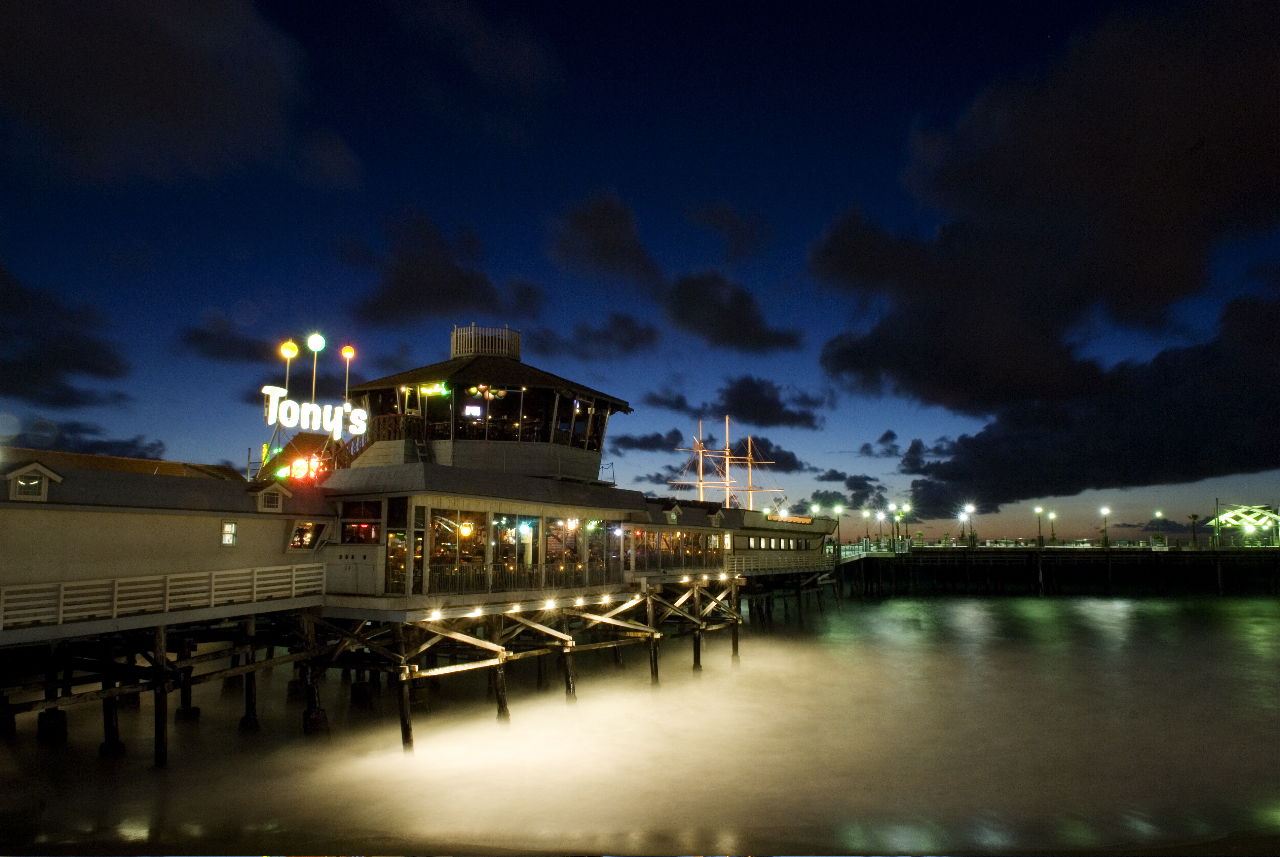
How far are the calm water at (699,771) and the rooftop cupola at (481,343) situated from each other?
1340 centimetres

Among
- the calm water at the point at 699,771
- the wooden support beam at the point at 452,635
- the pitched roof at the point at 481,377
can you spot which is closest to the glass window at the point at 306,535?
the wooden support beam at the point at 452,635

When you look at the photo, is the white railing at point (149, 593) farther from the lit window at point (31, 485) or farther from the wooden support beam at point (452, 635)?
the wooden support beam at point (452, 635)

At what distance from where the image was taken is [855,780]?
19.3 metres

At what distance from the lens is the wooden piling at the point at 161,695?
1798cm

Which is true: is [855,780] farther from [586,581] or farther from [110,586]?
[110,586]

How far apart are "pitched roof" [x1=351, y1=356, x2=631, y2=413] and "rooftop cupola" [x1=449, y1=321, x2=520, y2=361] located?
1.27ft

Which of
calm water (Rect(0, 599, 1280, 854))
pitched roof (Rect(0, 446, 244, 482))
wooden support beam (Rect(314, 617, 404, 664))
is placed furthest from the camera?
pitched roof (Rect(0, 446, 244, 482))

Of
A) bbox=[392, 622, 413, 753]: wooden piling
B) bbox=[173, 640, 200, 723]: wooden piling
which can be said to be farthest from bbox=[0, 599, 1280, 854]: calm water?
bbox=[173, 640, 200, 723]: wooden piling

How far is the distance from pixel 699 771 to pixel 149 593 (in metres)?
13.8

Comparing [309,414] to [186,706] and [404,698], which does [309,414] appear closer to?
[186,706]

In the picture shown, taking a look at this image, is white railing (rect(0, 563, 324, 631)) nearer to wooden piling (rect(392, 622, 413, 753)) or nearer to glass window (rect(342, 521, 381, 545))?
glass window (rect(342, 521, 381, 545))

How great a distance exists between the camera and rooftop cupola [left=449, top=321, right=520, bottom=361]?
3322 centimetres

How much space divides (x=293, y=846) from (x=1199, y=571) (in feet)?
304

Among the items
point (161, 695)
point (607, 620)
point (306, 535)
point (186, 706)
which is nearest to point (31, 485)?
point (161, 695)
